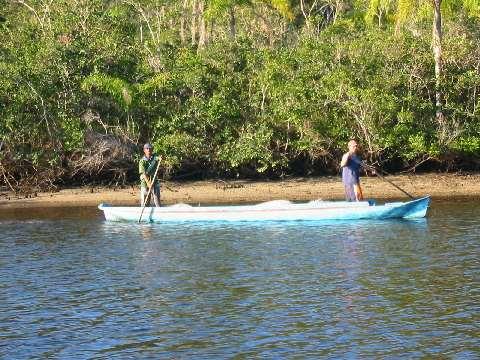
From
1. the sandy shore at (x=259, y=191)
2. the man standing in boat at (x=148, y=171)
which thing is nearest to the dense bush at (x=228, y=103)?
the sandy shore at (x=259, y=191)

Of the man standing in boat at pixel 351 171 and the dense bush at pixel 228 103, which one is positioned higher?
the dense bush at pixel 228 103

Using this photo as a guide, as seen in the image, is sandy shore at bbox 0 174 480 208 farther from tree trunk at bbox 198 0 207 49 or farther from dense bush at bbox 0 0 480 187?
tree trunk at bbox 198 0 207 49

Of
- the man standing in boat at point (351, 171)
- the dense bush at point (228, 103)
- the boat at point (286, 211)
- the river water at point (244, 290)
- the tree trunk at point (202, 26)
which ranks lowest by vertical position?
the river water at point (244, 290)

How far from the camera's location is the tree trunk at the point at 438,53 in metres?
29.7

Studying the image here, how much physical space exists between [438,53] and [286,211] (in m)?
9.39

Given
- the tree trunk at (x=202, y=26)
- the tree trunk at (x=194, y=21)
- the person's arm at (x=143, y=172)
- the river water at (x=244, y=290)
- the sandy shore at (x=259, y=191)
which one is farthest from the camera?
the tree trunk at (x=194, y=21)

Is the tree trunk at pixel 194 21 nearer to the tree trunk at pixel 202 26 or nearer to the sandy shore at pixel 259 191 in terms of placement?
the tree trunk at pixel 202 26

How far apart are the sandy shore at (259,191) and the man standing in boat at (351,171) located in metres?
4.80

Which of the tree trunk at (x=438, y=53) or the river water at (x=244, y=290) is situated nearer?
the river water at (x=244, y=290)

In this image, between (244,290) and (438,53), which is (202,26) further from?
(244,290)

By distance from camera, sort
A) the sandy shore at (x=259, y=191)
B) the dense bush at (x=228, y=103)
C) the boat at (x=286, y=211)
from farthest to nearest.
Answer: the dense bush at (x=228, y=103)
the sandy shore at (x=259, y=191)
the boat at (x=286, y=211)

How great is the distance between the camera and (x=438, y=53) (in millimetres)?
29969

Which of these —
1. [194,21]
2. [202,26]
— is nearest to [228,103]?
[202,26]

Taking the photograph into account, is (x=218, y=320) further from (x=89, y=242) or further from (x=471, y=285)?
(x=89, y=242)
